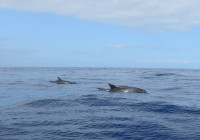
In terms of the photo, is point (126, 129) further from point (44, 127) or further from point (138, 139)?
point (44, 127)

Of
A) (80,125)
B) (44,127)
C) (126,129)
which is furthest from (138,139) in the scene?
(44,127)

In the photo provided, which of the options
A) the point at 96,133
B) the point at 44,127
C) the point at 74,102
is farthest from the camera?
the point at 74,102

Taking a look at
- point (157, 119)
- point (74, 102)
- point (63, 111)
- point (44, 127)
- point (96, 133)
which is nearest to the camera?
point (96, 133)

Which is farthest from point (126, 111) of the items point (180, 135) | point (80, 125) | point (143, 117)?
point (180, 135)

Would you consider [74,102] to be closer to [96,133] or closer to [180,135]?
[96,133]

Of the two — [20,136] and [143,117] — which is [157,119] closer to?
[143,117]

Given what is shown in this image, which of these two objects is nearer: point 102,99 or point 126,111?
point 126,111

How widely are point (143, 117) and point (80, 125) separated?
3.13 metres

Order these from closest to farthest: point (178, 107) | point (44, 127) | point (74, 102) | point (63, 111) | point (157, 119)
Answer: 1. point (44, 127)
2. point (157, 119)
3. point (63, 111)
4. point (178, 107)
5. point (74, 102)

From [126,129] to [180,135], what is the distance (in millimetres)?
1899

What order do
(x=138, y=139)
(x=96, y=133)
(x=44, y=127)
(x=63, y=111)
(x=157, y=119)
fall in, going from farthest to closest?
(x=63, y=111)
(x=157, y=119)
(x=44, y=127)
(x=96, y=133)
(x=138, y=139)

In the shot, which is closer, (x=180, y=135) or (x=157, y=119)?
(x=180, y=135)

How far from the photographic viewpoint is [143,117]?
454 inches

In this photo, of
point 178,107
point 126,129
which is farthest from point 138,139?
point 178,107
